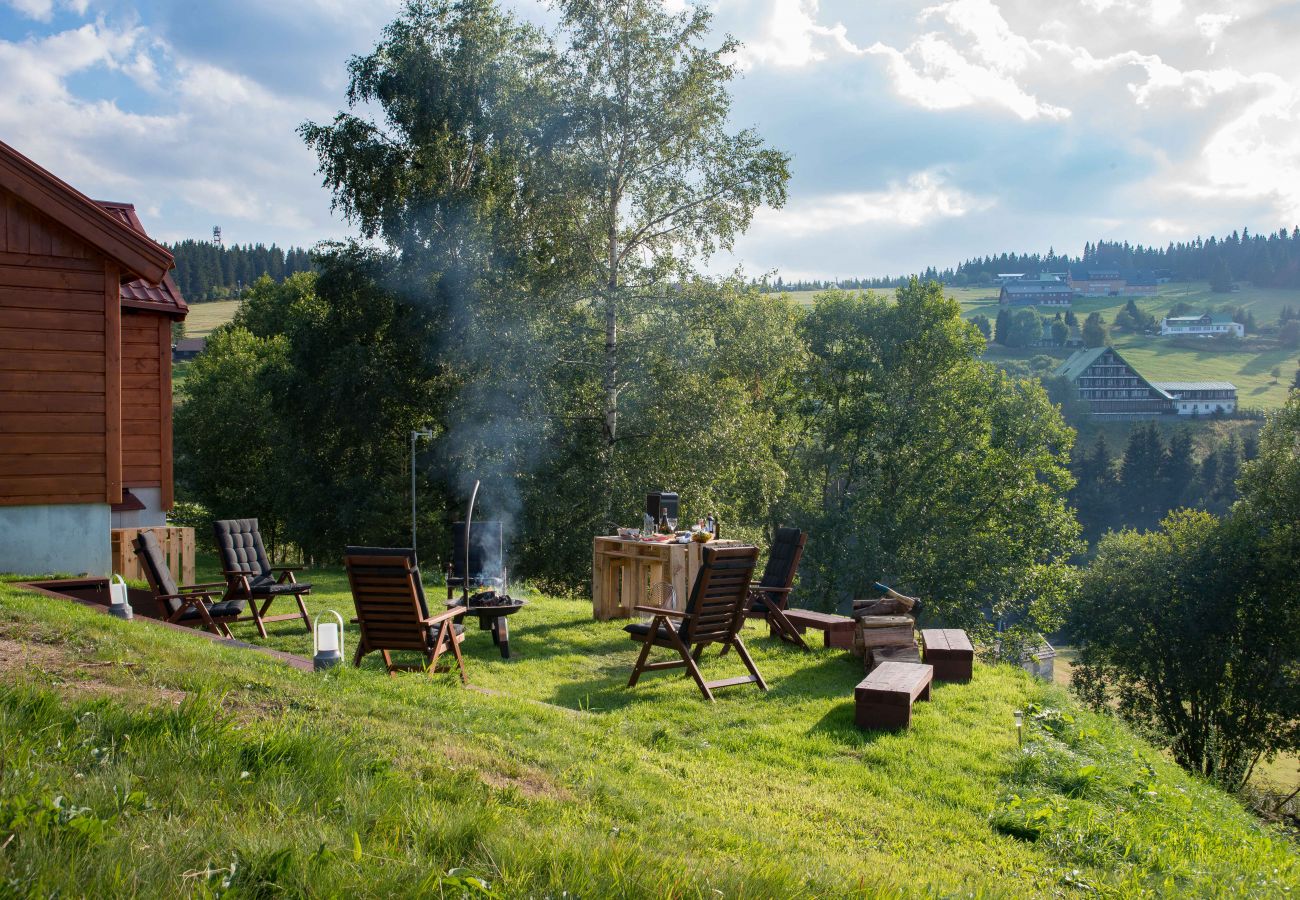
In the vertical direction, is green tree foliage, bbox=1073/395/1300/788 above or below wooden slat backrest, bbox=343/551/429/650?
below

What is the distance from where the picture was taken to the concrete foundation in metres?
8.55

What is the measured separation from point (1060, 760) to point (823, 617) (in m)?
3.32

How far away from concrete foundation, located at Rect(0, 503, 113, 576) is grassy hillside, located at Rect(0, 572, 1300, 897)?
2149mm

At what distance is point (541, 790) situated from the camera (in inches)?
145

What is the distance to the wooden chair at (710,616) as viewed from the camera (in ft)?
21.7

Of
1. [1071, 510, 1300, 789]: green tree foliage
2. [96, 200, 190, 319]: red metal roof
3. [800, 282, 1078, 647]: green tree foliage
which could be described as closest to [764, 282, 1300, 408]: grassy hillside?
[800, 282, 1078, 647]: green tree foliage

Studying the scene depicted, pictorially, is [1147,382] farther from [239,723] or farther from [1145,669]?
[239,723]

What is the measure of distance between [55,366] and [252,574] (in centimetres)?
290

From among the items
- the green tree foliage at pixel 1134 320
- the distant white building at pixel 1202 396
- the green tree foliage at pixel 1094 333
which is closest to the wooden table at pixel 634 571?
the distant white building at pixel 1202 396

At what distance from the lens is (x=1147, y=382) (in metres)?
88.6

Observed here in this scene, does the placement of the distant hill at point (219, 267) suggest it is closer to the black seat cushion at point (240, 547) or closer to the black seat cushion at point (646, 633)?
the black seat cushion at point (240, 547)

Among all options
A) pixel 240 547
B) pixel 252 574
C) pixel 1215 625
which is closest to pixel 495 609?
pixel 252 574

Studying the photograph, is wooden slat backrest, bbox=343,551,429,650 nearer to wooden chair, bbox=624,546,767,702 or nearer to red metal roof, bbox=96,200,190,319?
wooden chair, bbox=624,546,767,702

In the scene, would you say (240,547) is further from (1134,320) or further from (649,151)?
(1134,320)
